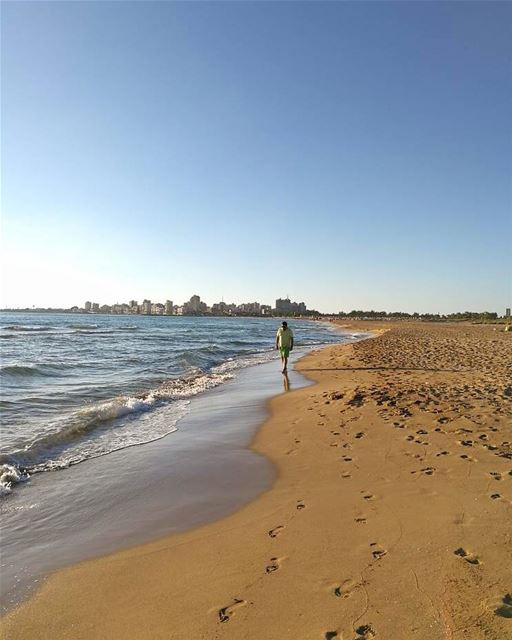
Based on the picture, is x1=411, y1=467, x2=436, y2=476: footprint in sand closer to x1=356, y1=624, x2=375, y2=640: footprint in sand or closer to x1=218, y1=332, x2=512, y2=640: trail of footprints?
x1=218, y1=332, x2=512, y2=640: trail of footprints

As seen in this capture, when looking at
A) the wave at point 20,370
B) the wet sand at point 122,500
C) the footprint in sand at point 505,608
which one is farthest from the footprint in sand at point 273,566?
the wave at point 20,370

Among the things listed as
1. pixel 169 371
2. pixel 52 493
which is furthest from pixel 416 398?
pixel 169 371

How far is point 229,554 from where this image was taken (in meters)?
3.85

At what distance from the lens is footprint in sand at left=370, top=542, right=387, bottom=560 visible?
350 centimetres

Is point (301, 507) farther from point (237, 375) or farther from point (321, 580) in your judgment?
point (237, 375)

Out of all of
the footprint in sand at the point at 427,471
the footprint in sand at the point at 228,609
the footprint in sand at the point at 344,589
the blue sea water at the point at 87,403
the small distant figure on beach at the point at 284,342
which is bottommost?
the blue sea water at the point at 87,403

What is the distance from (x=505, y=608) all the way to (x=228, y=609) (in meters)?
1.84

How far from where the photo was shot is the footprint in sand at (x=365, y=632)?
2.62m

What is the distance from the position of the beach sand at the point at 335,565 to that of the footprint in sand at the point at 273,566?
0.6 inches

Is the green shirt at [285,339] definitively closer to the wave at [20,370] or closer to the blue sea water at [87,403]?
the blue sea water at [87,403]

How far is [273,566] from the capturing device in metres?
3.53

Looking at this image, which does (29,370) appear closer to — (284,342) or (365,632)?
(284,342)

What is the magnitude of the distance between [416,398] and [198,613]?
761 centimetres

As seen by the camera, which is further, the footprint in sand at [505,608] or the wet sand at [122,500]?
the wet sand at [122,500]
